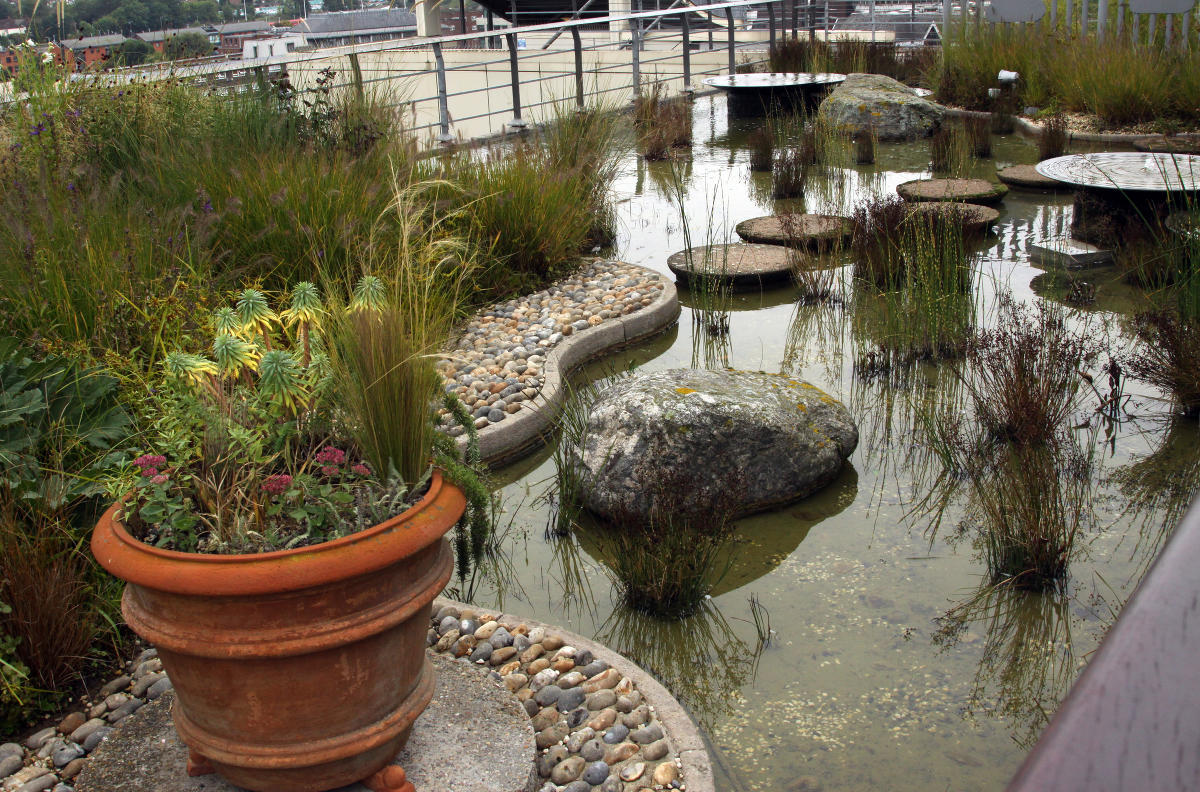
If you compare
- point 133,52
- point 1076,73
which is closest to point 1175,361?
point 133,52

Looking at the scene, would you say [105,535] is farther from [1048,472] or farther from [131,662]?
[1048,472]

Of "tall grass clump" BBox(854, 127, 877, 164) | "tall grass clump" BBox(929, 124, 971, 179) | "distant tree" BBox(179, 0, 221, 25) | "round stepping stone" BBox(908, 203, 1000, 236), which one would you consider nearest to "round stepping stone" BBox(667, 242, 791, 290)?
"round stepping stone" BBox(908, 203, 1000, 236)

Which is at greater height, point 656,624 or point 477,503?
point 477,503

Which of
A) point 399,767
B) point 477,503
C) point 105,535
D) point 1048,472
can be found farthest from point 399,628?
point 1048,472

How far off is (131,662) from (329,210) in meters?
2.56

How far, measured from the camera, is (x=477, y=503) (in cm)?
242

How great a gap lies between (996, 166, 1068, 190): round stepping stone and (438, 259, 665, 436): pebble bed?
138 inches

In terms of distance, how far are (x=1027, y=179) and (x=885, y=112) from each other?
238cm

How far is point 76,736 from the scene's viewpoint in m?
2.39

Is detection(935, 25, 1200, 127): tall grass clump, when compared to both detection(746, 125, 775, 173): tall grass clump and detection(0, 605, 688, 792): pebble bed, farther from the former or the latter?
detection(0, 605, 688, 792): pebble bed

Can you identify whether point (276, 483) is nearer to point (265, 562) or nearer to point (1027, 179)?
point (265, 562)

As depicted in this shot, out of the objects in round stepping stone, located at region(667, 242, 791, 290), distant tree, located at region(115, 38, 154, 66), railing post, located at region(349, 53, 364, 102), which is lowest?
round stepping stone, located at region(667, 242, 791, 290)

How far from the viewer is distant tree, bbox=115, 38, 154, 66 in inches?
253

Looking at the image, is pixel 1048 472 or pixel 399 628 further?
pixel 1048 472
